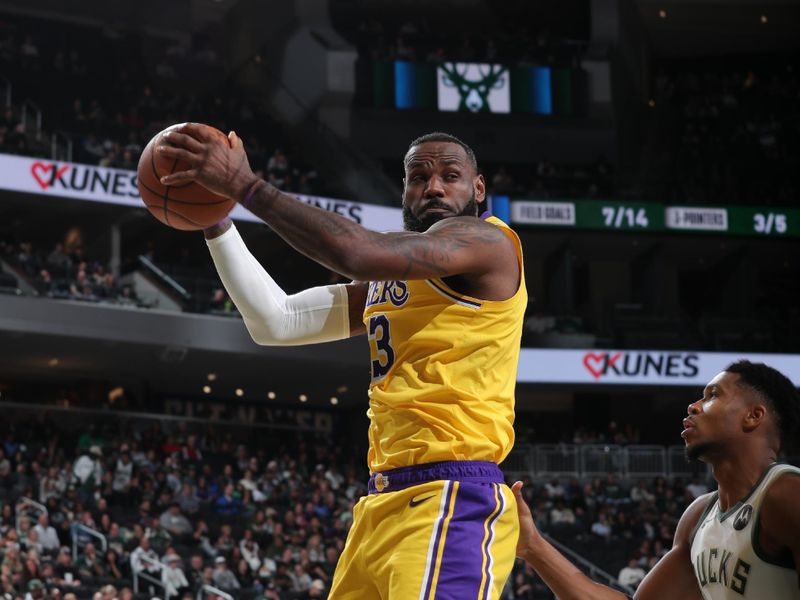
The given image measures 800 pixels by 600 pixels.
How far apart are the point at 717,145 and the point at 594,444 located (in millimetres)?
11735

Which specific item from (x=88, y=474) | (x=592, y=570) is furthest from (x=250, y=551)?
(x=592, y=570)

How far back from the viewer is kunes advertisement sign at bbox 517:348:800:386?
2745 cm

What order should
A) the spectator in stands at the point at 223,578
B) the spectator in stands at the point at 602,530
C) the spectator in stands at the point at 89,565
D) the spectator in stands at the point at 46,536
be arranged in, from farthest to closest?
the spectator in stands at the point at 602,530 → the spectator in stands at the point at 223,578 → the spectator in stands at the point at 46,536 → the spectator in stands at the point at 89,565

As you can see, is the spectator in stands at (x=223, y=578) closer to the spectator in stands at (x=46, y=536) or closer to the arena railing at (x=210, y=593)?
the arena railing at (x=210, y=593)

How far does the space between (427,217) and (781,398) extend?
1.42 metres

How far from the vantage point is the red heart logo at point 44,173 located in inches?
971

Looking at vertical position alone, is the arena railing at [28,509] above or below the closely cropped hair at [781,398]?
below

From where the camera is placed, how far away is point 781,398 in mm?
Answer: 4461

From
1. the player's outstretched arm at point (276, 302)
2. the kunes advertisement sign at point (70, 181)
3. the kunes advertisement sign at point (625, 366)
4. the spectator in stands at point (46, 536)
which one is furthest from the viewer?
the kunes advertisement sign at point (625, 366)

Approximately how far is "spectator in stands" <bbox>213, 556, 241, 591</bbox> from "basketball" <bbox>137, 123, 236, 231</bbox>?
43.4ft

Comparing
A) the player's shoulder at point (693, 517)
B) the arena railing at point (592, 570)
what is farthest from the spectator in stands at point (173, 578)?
the player's shoulder at point (693, 517)

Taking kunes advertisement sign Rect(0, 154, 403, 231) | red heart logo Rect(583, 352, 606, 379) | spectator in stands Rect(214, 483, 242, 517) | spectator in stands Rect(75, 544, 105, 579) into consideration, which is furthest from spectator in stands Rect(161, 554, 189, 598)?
red heart logo Rect(583, 352, 606, 379)

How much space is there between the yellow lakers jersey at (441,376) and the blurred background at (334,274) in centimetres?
1243

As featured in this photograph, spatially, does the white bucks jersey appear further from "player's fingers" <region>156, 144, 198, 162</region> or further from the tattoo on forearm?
"player's fingers" <region>156, 144, 198, 162</region>
